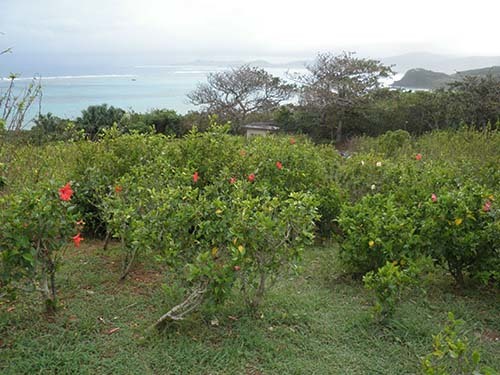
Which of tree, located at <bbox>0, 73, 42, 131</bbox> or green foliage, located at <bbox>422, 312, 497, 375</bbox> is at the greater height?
tree, located at <bbox>0, 73, 42, 131</bbox>

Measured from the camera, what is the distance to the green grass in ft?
6.68

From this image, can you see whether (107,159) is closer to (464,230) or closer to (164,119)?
(464,230)

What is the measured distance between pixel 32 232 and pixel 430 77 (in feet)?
58.9

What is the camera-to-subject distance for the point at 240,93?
16.6 meters

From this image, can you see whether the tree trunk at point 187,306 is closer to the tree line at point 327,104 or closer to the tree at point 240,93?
the tree line at point 327,104

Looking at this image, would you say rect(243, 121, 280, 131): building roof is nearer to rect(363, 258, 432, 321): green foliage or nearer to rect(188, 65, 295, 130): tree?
Answer: rect(188, 65, 295, 130): tree

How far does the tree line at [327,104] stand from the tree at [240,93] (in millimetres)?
38

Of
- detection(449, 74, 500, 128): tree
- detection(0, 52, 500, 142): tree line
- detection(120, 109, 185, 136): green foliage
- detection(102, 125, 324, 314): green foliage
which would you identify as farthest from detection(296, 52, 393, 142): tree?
detection(102, 125, 324, 314): green foliage

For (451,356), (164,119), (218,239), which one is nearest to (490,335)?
(451,356)

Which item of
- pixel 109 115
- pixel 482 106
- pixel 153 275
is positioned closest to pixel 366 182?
pixel 153 275

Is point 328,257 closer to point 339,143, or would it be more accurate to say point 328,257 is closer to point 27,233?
point 27,233

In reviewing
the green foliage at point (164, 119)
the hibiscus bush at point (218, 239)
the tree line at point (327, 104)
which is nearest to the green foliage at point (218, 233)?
the hibiscus bush at point (218, 239)

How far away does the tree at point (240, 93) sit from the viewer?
1631 centimetres

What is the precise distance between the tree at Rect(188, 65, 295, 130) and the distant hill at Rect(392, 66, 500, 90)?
4.49 meters
